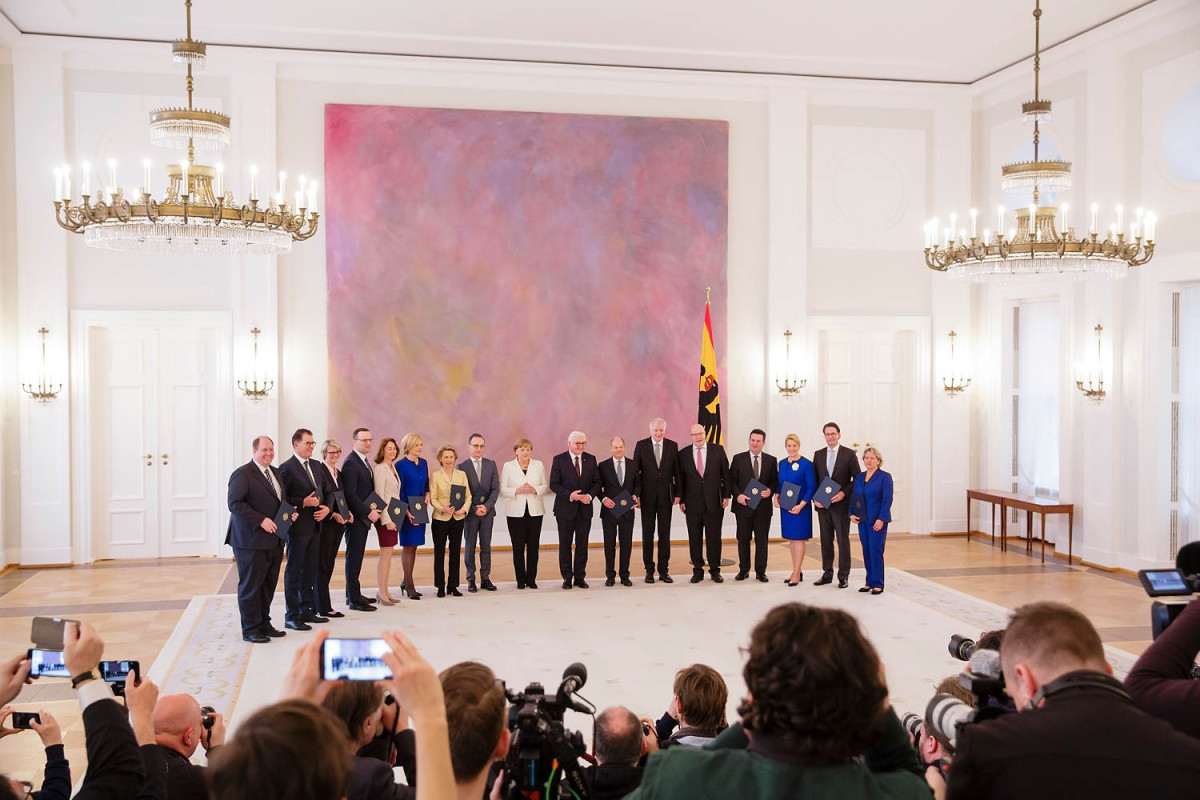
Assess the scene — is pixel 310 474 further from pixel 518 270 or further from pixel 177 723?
pixel 177 723

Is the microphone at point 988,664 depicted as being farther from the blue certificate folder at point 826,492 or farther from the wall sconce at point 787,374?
the wall sconce at point 787,374

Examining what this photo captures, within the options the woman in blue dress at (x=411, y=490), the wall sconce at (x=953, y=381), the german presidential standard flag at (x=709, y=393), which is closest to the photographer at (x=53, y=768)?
the woman in blue dress at (x=411, y=490)

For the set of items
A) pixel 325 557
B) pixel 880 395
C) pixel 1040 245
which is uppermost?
pixel 1040 245

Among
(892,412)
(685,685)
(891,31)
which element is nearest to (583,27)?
(891,31)

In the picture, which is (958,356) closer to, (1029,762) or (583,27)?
(583,27)

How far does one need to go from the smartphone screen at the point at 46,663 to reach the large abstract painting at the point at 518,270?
9.26 metres

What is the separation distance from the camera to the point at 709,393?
39.0 ft

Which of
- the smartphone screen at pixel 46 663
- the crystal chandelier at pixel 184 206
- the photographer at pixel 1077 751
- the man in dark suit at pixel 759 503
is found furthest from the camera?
the man in dark suit at pixel 759 503

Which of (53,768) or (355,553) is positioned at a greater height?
(53,768)

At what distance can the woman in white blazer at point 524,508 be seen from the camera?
9.66 metres

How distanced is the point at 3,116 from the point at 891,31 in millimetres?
9636

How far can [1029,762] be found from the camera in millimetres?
1840

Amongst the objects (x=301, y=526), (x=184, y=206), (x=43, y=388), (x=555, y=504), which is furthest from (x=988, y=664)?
(x=43, y=388)

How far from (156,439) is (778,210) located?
7.88 metres
